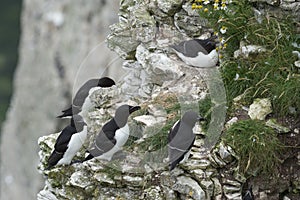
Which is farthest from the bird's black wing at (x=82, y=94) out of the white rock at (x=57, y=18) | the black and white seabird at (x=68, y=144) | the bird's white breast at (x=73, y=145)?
the white rock at (x=57, y=18)

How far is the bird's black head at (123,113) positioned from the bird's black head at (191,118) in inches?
28.1

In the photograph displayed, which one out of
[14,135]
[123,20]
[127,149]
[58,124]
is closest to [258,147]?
[127,149]

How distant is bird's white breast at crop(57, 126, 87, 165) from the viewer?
8.52 meters

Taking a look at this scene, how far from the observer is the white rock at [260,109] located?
8.41 metres

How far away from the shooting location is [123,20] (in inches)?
410

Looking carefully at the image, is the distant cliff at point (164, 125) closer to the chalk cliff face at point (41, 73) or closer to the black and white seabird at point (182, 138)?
the black and white seabird at point (182, 138)

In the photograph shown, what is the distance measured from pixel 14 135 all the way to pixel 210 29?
25173 millimetres

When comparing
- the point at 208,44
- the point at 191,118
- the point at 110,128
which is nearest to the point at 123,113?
the point at 110,128

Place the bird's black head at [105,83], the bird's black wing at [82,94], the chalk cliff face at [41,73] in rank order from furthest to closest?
the chalk cliff face at [41,73] < the bird's black head at [105,83] < the bird's black wing at [82,94]

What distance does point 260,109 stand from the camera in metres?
8.48

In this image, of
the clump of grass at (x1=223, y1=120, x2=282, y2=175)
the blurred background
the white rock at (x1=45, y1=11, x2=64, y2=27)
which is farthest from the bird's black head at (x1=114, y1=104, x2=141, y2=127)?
the blurred background

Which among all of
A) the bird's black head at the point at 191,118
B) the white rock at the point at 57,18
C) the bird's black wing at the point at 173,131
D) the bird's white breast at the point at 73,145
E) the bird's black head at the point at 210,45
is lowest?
the white rock at the point at 57,18

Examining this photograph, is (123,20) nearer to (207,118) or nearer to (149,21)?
(149,21)

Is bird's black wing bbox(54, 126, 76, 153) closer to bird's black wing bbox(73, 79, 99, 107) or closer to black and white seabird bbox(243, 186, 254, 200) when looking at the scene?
bird's black wing bbox(73, 79, 99, 107)
